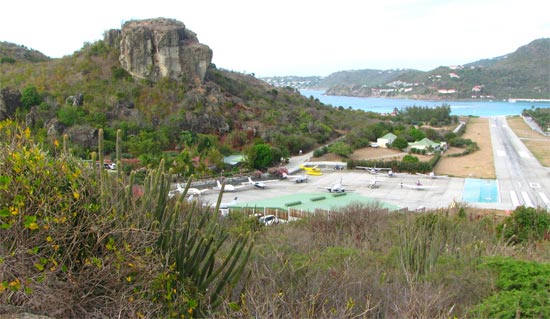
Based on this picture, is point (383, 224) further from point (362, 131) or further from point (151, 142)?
point (362, 131)

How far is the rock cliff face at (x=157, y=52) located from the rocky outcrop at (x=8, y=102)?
10319mm

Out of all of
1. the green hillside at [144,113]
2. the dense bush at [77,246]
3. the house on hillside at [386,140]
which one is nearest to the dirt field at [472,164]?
the house on hillside at [386,140]

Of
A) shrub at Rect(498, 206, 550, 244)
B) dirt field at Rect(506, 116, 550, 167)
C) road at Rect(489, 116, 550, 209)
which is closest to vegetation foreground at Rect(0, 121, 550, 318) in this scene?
shrub at Rect(498, 206, 550, 244)

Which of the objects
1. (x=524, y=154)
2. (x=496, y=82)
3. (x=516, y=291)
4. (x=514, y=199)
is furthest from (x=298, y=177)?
(x=496, y=82)

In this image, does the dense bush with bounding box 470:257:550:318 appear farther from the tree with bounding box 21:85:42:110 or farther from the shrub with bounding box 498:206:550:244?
the tree with bounding box 21:85:42:110

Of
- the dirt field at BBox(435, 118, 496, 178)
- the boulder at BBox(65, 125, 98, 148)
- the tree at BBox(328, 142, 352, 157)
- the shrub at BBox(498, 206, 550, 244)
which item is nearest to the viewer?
the shrub at BBox(498, 206, 550, 244)

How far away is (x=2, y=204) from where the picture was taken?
405cm

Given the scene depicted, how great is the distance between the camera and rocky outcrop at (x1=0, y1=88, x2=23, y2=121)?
34.4 meters

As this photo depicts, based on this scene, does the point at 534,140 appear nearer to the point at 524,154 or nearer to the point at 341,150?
the point at 524,154

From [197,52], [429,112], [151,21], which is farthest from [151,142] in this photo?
[429,112]

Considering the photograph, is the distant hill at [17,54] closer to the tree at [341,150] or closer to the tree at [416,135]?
the tree at [341,150]

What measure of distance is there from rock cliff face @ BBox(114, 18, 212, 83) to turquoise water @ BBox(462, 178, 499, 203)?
28.0m

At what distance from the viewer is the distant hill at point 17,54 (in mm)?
48969

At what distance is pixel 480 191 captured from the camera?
25.7m
